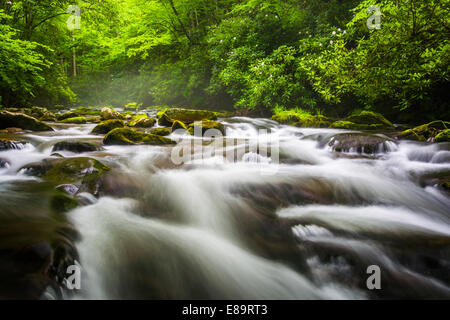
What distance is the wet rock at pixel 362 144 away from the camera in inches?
181

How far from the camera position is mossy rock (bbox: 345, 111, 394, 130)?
22.5 ft

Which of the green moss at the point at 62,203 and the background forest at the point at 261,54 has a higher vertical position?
the background forest at the point at 261,54

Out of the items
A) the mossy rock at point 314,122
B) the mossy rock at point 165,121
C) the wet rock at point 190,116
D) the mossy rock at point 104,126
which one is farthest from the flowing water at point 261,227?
the wet rock at point 190,116

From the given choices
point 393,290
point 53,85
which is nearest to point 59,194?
point 393,290

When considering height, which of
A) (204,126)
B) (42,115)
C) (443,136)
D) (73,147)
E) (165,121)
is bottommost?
(73,147)

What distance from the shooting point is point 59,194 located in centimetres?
255

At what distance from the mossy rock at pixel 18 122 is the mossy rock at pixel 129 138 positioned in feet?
9.42

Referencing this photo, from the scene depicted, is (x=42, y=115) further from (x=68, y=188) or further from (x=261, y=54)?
(x=261, y=54)

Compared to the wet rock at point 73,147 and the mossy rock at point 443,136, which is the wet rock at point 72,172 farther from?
the mossy rock at point 443,136

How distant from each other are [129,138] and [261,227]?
4.22 meters

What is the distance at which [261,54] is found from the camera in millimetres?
9555

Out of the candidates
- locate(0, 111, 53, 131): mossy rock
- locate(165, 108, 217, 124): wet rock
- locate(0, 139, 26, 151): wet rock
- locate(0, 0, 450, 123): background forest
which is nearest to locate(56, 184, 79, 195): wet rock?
locate(0, 139, 26, 151): wet rock

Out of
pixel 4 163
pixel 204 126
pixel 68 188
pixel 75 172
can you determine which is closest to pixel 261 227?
pixel 68 188
